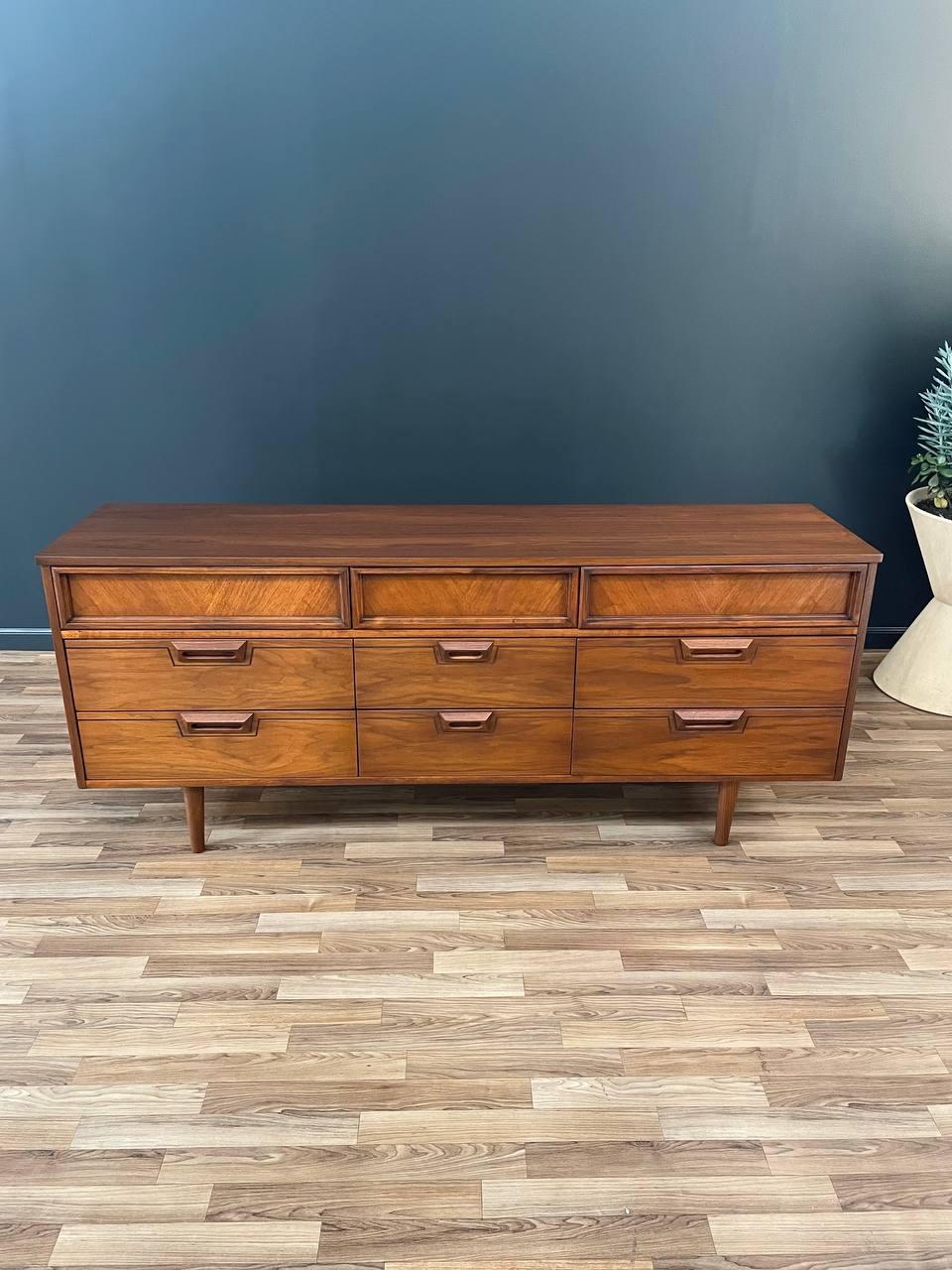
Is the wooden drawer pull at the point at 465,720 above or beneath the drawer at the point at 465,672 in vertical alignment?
beneath

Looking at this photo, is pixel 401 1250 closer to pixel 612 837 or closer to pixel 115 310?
pixel 612 837

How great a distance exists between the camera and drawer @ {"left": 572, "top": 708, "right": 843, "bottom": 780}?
72.3 inches

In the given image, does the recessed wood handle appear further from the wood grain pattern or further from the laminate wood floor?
the laminate wood floor

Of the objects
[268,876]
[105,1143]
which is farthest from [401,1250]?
[268,876]

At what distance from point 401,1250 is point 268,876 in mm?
835

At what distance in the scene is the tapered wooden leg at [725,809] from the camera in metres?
1.93

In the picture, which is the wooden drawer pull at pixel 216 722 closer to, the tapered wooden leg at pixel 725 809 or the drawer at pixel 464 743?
the drawer at pixel 464 743

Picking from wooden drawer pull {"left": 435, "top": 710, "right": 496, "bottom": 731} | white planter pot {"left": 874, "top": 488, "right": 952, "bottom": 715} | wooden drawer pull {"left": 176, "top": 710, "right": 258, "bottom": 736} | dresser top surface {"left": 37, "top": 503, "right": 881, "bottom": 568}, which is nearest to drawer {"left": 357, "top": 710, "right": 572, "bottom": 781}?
wooden drawer pull {"left": 435, "top": 710, "right": 496, "bottom": 731}

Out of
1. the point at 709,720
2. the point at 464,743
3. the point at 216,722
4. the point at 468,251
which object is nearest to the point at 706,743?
the point at 709,720

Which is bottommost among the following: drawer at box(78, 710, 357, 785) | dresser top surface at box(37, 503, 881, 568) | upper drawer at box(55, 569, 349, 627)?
drawer at box(78, 710, 357, 785)

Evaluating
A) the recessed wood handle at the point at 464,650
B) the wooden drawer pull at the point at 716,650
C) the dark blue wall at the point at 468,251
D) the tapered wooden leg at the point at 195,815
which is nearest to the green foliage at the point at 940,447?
the dark blue wall at the point at 468,251

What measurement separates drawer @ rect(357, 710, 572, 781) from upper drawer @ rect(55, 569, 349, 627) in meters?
0.24

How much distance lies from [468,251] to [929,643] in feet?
5.47

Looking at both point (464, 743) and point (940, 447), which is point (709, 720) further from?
point (940, 447)
